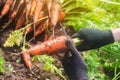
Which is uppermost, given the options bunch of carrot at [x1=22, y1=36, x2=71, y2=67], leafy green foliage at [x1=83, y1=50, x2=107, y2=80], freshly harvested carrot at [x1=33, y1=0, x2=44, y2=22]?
freshly harvested carrot at [x1=33, y1=0, x2=44, y2=22]

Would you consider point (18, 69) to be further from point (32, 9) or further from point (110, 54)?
point (110, 54)

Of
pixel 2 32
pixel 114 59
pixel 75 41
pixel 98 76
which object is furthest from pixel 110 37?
pixel 2 32

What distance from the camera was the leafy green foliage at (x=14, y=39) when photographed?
10.2ft

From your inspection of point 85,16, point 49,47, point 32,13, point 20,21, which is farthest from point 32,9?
point 85,16

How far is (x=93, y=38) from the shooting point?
286 cm

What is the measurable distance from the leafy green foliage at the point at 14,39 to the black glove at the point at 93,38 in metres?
0.59

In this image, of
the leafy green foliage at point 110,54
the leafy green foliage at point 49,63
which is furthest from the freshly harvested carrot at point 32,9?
the leafy green foliage at point 110,54

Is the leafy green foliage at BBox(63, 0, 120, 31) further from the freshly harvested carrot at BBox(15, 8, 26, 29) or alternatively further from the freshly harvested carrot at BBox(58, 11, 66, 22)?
the freshly harvested carrot at BBox(15, 8, 26, 29)

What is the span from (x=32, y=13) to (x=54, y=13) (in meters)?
0.21

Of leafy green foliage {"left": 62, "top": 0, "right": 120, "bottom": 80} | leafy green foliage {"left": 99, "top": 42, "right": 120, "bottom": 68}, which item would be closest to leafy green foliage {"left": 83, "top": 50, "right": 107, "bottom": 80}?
leafy green foliage {"left": 62, "top": 0, "right": 120, "bottom": 80}

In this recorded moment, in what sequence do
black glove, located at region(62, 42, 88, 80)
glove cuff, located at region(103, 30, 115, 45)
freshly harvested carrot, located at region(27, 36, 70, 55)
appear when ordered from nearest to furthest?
black glove, located at region(62, 42, 88, 80) < glove cuff, located at region(103, 30, 115, 45) < freshly harvested carrot, located at region(27, 36, 70, 55)

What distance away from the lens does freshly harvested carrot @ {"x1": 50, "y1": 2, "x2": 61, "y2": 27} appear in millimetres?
3430

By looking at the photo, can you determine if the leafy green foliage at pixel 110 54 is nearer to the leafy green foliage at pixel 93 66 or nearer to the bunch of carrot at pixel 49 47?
the leafy green foliage at pixel 93 66

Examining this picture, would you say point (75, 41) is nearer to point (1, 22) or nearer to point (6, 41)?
point (6, 41)
